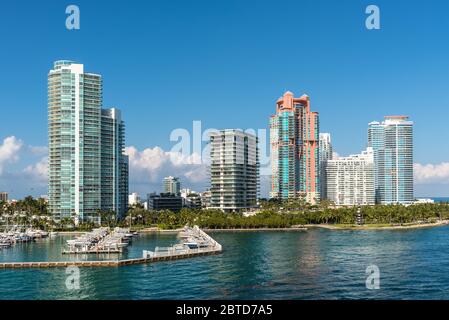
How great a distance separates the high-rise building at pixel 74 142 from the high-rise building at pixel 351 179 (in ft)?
288

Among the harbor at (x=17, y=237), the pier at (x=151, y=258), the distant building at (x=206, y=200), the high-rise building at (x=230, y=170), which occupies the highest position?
the high-rise building at (x=230, y=170)

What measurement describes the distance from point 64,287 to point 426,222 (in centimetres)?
8366

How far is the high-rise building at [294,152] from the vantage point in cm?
15025

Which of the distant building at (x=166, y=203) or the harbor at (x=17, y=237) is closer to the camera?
the harbor at (x=17, y=237)

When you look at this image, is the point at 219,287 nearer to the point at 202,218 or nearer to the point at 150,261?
the point at 150,261

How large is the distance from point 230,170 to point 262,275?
8210 cm

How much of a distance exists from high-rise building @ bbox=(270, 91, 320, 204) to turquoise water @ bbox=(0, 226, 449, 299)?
88.5 m

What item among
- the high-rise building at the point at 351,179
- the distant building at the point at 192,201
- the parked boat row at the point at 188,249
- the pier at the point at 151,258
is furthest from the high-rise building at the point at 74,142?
the high-rise building at the point at 351,179

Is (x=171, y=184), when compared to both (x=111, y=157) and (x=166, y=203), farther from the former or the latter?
(x=111, y=157)

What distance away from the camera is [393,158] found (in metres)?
157

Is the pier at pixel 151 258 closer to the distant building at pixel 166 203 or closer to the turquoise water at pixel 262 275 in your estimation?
the turquoise water at pixel 262 275

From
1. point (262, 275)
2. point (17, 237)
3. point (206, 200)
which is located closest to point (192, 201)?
point (206, 200)

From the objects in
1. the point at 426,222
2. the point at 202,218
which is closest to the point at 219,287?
the point at 202,218

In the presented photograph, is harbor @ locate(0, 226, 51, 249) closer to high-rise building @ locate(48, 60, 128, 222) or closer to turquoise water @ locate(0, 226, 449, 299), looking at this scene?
turquoise water @ locate(0, 226, 449, 299)
